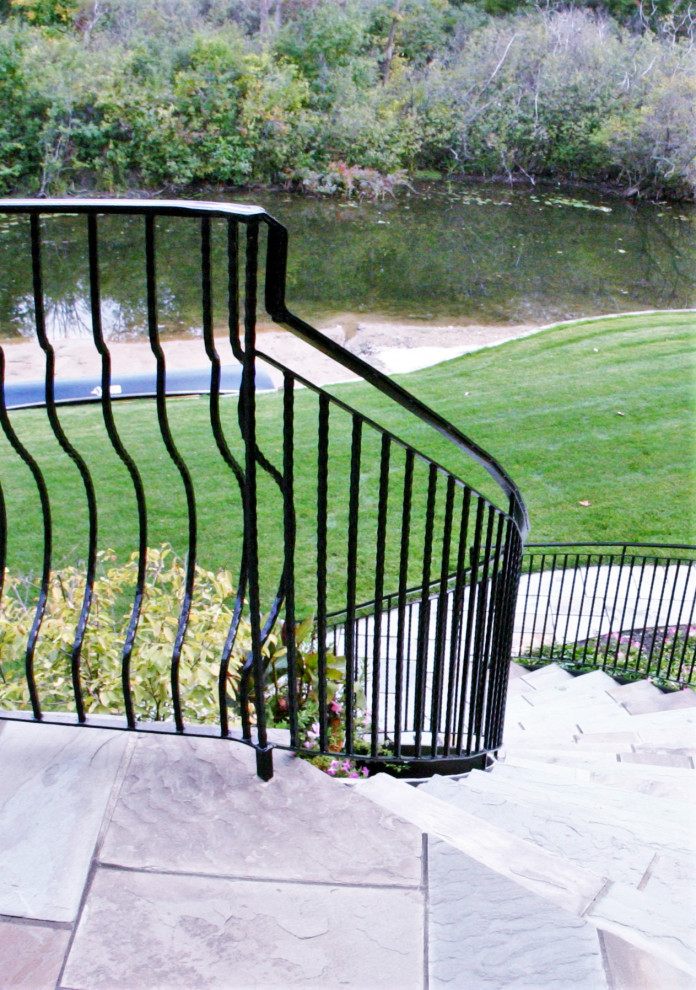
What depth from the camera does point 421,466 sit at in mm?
11047

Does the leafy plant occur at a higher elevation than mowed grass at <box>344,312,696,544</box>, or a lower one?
higher

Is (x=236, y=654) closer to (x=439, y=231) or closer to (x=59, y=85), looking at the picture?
(x=439, y=231)

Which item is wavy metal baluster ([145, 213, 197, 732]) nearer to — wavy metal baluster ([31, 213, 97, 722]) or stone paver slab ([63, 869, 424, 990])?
wavy metal baluster ([31, 213, 97, 722])

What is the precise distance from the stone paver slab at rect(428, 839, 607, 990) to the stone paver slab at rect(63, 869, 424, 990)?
0.05m

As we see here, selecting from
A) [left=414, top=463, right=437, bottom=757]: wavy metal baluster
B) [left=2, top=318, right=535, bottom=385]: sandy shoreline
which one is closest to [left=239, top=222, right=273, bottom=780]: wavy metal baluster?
[left=414, top=463, right=437, bottom=757]: wavy metal baluster

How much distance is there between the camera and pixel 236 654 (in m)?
3.14

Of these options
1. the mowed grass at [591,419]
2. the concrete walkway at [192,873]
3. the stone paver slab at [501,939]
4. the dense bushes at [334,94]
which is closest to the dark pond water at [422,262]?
the dense bushes at [334,94]

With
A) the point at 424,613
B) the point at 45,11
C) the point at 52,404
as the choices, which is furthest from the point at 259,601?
the point at 45,11

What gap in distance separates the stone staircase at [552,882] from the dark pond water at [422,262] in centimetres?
1557

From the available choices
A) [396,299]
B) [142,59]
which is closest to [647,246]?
[396,299]

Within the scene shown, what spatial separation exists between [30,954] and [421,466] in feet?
31.6

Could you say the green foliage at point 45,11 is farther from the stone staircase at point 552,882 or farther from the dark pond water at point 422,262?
the stone staircase at point 552,882

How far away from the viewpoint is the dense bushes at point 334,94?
26.0m

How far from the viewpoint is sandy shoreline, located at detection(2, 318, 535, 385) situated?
1445 cm
